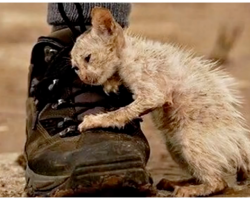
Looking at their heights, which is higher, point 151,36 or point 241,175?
point 241,175

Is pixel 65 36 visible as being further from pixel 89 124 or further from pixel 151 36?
pixel 151 36

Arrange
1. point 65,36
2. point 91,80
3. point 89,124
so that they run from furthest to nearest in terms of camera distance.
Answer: point 65,36 → point 91,80 → point 89,124

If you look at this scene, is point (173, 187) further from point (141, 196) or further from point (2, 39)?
point (2, 39)

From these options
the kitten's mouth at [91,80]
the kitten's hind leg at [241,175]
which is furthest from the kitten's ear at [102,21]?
the kitten's hind leg at [241,175]

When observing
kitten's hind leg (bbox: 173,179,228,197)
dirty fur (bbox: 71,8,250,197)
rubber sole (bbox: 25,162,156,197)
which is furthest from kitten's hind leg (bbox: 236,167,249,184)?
rubber sole (bbox: 25,162,156,197)

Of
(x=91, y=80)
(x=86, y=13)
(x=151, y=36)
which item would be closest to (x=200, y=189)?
(x=91, y=80)

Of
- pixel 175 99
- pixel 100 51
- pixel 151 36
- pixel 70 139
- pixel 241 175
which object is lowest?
pixel 151 36

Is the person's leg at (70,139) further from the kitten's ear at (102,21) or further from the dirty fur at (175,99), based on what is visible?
the kitten's ear at (102,21)
